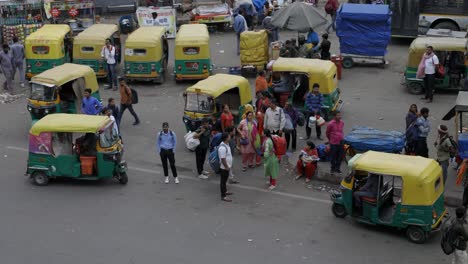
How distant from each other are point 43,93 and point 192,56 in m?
6.22

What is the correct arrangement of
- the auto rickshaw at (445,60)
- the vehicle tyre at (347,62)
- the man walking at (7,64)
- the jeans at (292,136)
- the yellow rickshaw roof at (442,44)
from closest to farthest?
the jeans at (292,136) < the yellow rickshaw roof at (442,44) < the auto rickshaw at (445,60) < the man walking at (7,64) < the vehicle tyre at (347,62)

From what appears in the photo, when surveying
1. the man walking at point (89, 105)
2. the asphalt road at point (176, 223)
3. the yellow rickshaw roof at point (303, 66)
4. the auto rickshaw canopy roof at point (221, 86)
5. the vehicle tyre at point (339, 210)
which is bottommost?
the asphalt road at point (176, 223)

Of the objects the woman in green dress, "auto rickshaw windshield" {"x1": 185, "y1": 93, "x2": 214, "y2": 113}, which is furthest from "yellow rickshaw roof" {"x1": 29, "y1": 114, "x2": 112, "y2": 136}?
the woman in green dress

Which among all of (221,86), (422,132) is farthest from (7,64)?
(422,132)

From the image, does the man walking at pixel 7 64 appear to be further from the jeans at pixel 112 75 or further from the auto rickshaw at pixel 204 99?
the auto rickshaw at pixel 204 99

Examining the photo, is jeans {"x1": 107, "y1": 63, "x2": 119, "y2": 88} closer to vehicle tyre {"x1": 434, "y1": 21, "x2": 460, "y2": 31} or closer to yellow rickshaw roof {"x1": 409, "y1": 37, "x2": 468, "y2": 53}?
yellow rickshaw roof {"x1": 409, "y1": 37, "x2": 468, "y2": 53}

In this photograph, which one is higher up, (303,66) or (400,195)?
(303,66)

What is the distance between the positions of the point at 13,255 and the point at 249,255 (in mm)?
4362

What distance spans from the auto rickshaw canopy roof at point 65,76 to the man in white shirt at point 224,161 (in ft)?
19.9

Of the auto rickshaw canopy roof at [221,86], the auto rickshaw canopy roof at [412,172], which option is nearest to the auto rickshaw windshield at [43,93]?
the auto rickshaw canopy roof at [221,86]

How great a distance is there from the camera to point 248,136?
696 inches

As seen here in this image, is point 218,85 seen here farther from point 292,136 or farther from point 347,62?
point 347,62

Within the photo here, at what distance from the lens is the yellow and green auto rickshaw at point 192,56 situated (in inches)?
973

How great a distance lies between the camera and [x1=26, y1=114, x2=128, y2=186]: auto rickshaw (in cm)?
1655
